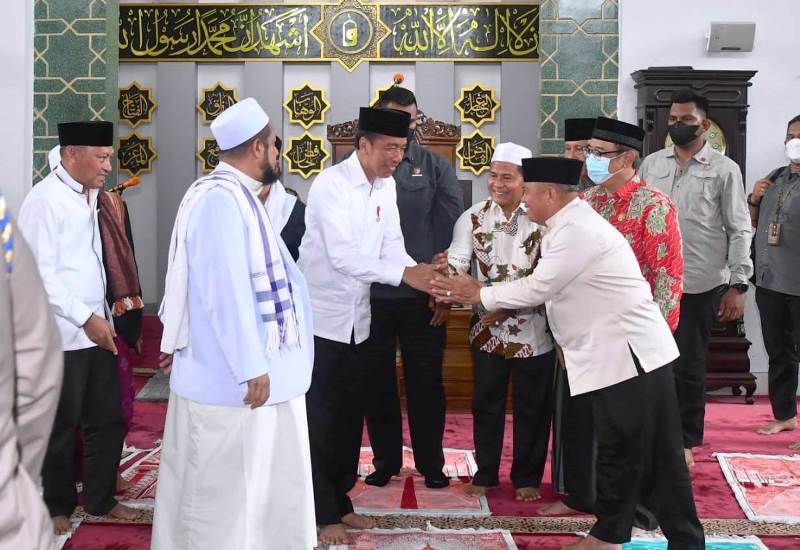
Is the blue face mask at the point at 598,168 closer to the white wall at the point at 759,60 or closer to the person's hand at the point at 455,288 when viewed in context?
the person's hand at the point at 455,288

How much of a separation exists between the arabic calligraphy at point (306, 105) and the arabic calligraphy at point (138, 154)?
1.33m

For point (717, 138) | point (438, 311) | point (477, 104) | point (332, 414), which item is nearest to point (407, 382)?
point (438, 311)

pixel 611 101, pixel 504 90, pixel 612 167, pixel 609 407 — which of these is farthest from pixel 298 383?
pixel 504 90

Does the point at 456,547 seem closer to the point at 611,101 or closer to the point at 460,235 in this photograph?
the point at 460,235

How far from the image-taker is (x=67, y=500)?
3.51 metres

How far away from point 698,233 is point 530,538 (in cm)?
187

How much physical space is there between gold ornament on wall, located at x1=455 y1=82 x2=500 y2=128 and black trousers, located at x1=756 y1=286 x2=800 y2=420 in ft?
13.0

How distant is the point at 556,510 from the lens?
3705 millimetres

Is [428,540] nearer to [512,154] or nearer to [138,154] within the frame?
[512,154]

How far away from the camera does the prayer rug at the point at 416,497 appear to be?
3721mm

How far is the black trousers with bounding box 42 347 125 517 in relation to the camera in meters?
3.47

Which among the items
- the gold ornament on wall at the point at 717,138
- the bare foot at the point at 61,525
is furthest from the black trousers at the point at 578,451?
the gold ornament on wall at the point at 717,138

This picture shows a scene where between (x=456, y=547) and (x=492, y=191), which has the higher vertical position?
(x=492, y=191)

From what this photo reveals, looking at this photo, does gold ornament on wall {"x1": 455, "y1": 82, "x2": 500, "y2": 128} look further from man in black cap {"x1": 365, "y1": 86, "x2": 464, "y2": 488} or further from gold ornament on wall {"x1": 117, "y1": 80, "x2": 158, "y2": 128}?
man in black cap {"x1": 365, "y1": 86, "x2": 464, "y2": 488}
